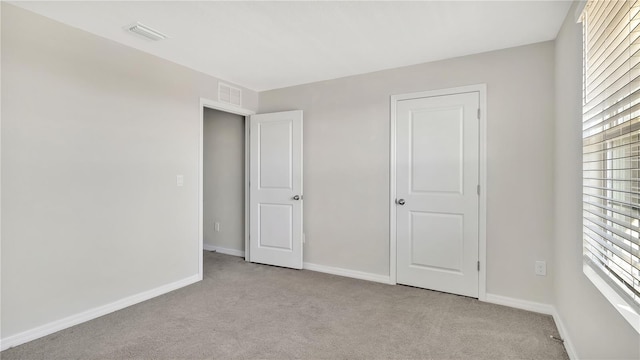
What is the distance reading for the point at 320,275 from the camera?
3.71 metres

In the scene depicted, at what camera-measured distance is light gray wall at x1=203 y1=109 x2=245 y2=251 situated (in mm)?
4598

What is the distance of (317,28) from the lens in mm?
2475

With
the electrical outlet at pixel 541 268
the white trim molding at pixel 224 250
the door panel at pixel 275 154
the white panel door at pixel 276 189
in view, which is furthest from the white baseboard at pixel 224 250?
the electrical outlet at pixel 541 268

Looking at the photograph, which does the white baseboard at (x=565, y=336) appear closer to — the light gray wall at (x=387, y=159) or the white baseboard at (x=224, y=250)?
the light gray wall at (x=387, y=159)

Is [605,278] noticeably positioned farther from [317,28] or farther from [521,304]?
[317,28]

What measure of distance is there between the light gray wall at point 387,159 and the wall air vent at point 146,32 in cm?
174

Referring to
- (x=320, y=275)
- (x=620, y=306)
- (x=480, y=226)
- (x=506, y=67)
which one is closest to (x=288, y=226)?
(x=320, y=275)

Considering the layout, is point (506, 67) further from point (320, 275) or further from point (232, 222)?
point (232, 222)

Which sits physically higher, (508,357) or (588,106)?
(588,106)

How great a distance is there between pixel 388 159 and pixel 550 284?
1.79 metres

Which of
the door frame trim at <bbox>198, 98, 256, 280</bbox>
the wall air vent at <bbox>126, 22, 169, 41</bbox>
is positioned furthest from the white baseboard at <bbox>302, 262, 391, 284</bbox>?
the wall air vent at <bbox>126, 22, 169, 41</bbox>

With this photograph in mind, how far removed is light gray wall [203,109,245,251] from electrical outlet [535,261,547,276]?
353 cm

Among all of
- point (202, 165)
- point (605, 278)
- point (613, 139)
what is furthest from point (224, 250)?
point (613, 139)

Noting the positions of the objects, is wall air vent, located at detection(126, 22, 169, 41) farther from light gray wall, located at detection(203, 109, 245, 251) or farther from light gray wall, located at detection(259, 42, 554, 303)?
light gray wall, located at detection(203, 109, 245, 251)
